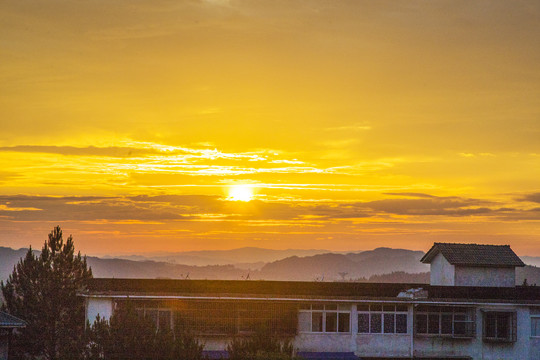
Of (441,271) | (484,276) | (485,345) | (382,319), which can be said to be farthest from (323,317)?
(484,276)

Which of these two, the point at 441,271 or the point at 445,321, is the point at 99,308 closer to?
the point at 445,321

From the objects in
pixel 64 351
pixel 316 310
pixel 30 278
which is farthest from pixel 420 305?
pixel 30 278

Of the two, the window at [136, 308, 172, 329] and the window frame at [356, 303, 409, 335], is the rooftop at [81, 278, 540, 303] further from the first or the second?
the window at [136, 308, 172, 329]

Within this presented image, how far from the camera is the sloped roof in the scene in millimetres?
65125

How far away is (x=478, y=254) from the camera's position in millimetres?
66125

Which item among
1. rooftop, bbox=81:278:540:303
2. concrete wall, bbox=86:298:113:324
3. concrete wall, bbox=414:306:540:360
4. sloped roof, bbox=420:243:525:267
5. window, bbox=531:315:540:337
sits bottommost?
concrete wall, bbox=414:306:540:360

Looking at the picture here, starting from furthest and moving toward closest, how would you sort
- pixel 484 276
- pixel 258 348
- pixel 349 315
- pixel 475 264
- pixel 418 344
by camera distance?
pixel 484 276, pixel 475 264, pixel 418 344, pixel 349 315, pixel 258 348

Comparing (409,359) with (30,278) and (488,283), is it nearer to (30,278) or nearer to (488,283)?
(488,283)

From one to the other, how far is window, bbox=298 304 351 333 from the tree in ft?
51.3

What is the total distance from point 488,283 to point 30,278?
36.6 m

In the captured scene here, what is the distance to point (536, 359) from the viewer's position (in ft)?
184

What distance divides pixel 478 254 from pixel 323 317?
18.5 m

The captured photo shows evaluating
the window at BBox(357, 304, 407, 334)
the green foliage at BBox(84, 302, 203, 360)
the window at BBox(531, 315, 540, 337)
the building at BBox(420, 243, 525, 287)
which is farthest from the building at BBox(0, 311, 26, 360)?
the building at BBox(420, 243, 525, 287)

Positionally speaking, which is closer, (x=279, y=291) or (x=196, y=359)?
(x=196, y=359)
